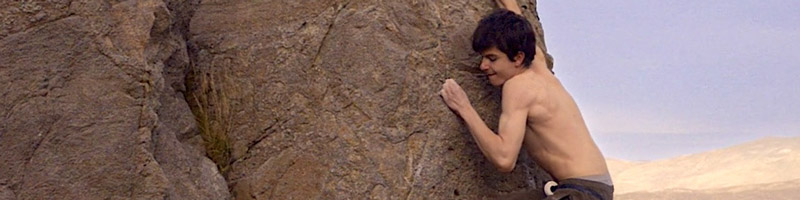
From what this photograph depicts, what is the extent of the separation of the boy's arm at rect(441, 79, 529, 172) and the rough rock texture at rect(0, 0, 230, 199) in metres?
1.45

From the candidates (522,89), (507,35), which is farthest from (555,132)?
(507,35)

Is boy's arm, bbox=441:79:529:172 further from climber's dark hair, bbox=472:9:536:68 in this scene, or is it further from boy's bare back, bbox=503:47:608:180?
climber's dark hair, bbox=472:9:536:68

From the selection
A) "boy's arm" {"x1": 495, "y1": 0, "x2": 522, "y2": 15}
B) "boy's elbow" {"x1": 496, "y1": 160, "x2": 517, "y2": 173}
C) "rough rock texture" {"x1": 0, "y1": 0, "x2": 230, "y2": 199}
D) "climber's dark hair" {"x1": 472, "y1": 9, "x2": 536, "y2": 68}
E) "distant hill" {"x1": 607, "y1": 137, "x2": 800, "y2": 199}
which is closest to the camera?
"rough rock texture" {"x1": 0, "y1": 0, "x2": 230, "y2": 199}

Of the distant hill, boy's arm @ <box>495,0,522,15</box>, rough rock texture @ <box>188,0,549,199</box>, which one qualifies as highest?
boy's arm @ <box>495,0,522,15</box>

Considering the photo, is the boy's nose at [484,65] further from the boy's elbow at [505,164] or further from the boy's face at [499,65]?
the boy's elbow at [505,164]

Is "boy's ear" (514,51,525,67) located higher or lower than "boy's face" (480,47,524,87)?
higher

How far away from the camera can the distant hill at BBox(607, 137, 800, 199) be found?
54.3 ft

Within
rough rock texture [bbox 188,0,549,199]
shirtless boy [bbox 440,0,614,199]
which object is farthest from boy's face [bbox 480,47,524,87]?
rough rock texture [bbox 188,0,549,199]

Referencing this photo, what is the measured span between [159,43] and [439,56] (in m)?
1.38

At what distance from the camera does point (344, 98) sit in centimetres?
536

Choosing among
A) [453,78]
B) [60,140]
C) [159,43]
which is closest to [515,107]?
[453,78]

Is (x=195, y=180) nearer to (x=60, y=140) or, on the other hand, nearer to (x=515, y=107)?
(x=60, y=140)

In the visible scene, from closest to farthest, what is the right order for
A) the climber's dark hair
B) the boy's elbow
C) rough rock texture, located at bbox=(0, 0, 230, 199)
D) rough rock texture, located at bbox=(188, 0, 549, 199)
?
rough rock texture, located at bbox=(0, 0, 230, 199) < the boy's elbow < the climber's dark hair < rough rock texture, located at bbox=(188, 0, 549, 199)

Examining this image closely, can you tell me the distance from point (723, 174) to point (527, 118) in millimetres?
16967
